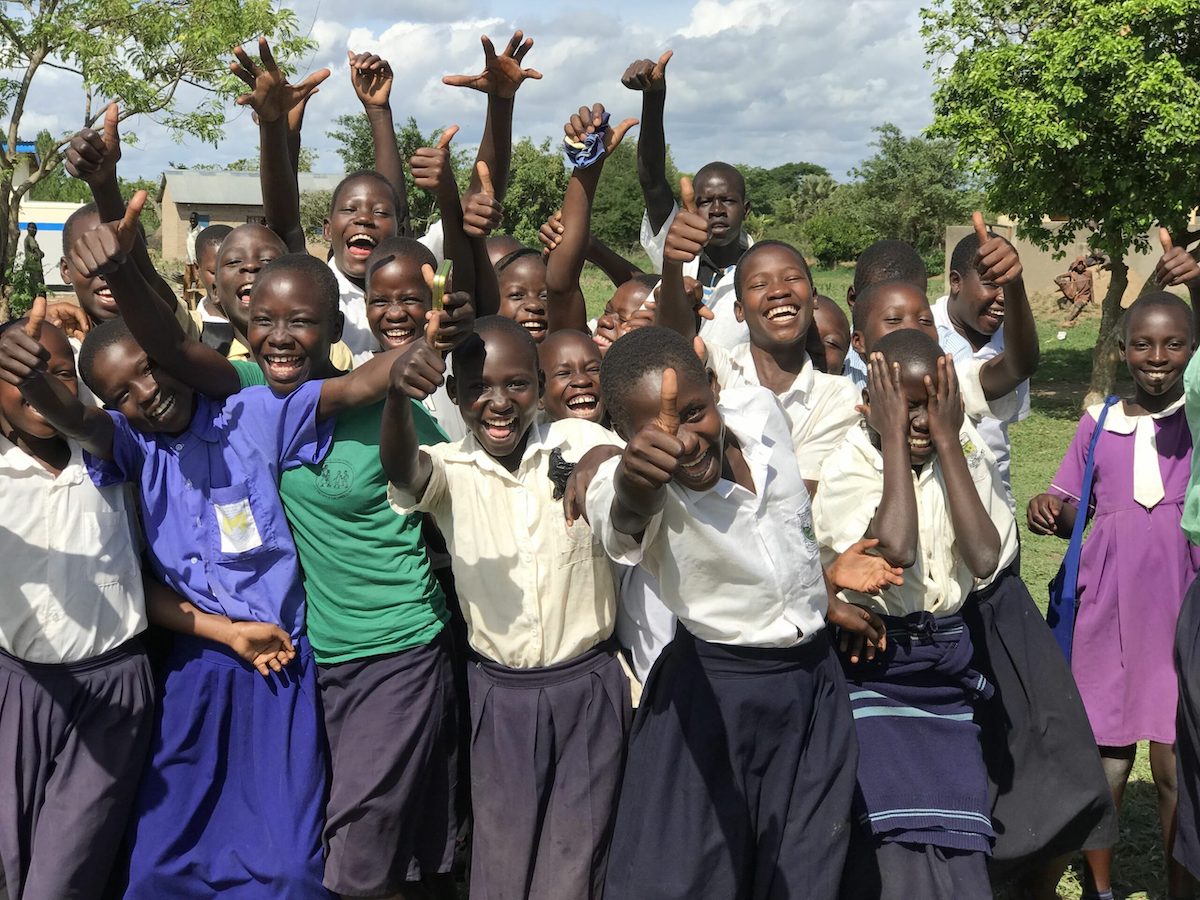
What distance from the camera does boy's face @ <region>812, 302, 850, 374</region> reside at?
364cm

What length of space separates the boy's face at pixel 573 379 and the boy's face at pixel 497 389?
319mm

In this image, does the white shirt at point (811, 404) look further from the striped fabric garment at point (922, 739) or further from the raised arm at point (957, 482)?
the striped fabric garment at point (922, 739)

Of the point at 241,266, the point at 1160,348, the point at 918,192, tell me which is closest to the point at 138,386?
the point at 241,266

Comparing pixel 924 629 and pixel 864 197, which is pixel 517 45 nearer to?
pixel 924 629

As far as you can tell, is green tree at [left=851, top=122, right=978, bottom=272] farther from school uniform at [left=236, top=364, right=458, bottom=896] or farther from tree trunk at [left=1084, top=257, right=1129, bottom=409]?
school uniform at [left=236, top=364, right=458, bottom=896]

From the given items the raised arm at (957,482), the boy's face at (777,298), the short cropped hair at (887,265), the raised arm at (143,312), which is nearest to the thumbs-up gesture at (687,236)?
the boy's face at (777,298)

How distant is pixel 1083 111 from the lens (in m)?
9.46

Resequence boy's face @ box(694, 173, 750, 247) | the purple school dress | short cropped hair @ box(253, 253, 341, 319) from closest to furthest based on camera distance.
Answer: short cropped hair @ box(253, 253, 341, 319)
the purple school dress
boy's face @ box(694, 173, 750, 247)

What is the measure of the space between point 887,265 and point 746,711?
76.6 inches

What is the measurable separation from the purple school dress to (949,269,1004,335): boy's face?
438 millimetres

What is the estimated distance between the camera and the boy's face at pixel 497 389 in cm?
270

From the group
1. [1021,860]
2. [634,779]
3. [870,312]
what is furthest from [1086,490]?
[634,779]

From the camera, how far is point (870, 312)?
10.8 ft

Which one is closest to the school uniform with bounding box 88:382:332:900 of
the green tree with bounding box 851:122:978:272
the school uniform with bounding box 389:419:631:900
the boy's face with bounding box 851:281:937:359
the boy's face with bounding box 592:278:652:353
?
the school uniform with bounding box 389:419:631:900
